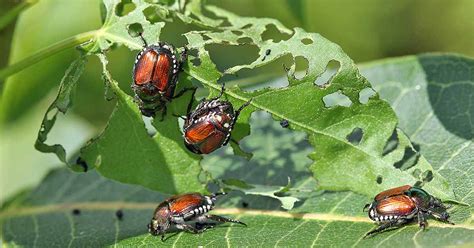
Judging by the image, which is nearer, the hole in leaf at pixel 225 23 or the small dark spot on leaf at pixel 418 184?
the small dark spot on leaf at pixel 418 184

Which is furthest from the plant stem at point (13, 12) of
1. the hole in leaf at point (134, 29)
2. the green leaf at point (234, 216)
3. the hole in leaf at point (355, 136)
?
the hole in leaf at point (355, 136)

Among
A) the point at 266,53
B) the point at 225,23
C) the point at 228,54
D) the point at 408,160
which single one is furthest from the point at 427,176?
the point at 228,54

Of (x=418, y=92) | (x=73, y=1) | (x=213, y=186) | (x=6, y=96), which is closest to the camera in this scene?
(x=213, y=186)

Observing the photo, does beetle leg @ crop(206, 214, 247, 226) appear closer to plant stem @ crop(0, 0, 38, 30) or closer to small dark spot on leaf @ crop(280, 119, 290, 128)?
small dark spot on leaf @ crop(280, 119, 290, 128)

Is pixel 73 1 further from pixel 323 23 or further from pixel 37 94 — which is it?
pixel 323 23

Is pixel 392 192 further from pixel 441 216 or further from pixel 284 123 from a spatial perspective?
pixel 284 123

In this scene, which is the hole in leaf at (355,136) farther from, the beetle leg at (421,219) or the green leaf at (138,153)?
the green leaf at (138,153)

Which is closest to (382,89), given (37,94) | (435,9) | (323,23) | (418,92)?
(418,92)
